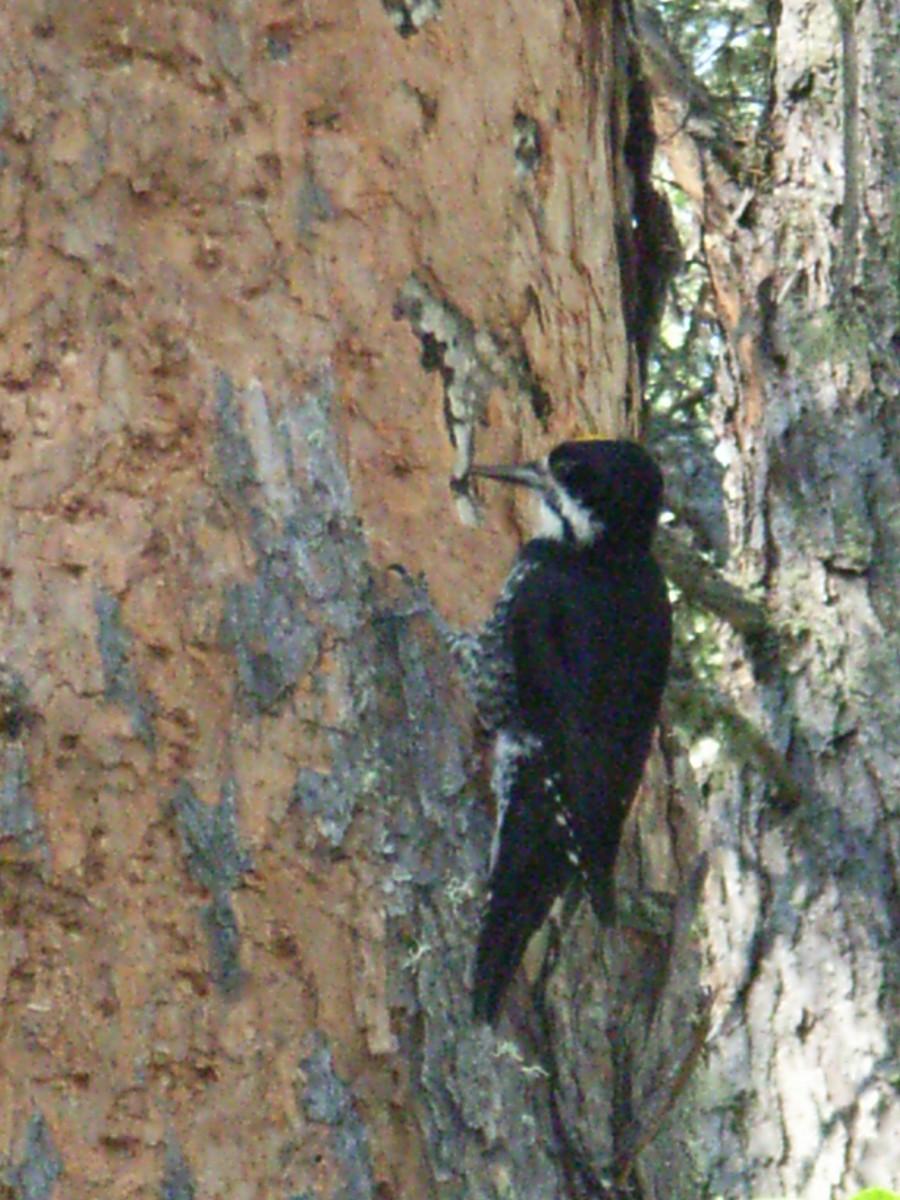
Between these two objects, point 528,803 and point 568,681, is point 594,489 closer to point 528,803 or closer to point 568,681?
point 568,681

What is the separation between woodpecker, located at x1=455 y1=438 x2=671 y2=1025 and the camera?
2.97 metres

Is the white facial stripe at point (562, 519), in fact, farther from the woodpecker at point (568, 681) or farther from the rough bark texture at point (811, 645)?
the rough bark texture at point (811, 645)

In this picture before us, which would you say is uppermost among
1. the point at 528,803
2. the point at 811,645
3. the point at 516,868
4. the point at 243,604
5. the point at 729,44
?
the point at 729,44

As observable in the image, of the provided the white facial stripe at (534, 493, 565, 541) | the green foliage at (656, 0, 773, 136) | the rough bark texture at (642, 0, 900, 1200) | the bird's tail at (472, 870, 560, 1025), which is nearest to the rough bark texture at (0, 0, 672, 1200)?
the bird's tail at (472, 870, 560, 1025)

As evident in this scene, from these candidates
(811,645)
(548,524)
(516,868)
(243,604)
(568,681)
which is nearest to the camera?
(243,604)

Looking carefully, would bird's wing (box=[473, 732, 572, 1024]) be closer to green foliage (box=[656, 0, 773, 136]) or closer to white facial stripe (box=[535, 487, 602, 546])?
white facial stripe (box=[535, 487, 602, 546])

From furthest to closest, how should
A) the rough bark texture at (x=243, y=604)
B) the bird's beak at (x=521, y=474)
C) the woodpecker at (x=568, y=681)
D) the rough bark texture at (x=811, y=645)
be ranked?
the rough bark texture at (x=811, y=645), the bird's beak at (x=521, y=474), the woodpecker at (x=568, y=681), the rough bark texture at (x=243, y=604)

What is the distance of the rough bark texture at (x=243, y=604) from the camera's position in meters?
2.57

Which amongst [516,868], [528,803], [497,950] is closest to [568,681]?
[528,803]

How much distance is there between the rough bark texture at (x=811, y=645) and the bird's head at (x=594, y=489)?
6.35 feet

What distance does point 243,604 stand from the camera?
108 inches

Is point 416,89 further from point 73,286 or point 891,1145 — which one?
point 891,1145

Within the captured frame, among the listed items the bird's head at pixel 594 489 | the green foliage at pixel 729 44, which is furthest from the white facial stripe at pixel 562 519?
the green foliage at pixel 729 44

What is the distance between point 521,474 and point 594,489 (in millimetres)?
337
